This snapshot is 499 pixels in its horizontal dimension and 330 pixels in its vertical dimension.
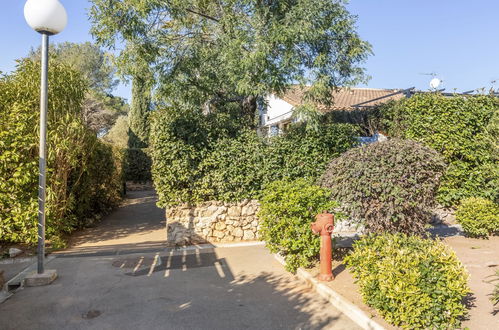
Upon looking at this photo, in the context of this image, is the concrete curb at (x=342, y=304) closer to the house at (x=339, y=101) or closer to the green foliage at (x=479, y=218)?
the green foliage at (x=479, y=218)

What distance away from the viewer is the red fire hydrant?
4.79 m

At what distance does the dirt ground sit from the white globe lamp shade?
226 inches

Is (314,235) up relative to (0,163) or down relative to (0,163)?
down

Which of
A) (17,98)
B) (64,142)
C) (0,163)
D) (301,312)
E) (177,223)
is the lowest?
(301,312)

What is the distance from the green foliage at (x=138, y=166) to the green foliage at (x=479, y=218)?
787 inches

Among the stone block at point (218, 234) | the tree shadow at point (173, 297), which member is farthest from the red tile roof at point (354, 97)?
the tree shadow at point (173, 297)

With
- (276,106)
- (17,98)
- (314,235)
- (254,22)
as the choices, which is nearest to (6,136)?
(17,98)

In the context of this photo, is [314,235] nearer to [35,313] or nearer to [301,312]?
[301,312]

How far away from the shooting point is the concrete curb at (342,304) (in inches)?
142

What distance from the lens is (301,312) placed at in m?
4.16

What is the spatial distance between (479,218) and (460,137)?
247 cm

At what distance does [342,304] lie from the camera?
13.6 ft

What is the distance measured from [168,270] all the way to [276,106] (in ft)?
48.4

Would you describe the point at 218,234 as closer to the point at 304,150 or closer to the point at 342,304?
the point at 304,150
